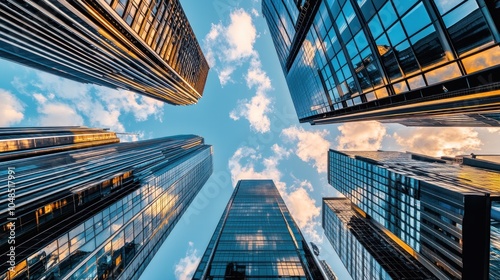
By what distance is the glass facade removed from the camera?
38.8 m

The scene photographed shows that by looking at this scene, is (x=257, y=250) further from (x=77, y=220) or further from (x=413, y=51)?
(x=413, y=51)

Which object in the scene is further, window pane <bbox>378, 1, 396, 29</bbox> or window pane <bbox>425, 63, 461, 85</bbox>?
window pane <bbox>378, 1, 396, 29</bbox>

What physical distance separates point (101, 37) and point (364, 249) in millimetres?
67625

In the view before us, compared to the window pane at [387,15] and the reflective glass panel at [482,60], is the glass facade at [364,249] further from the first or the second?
the window pane at [387,15]

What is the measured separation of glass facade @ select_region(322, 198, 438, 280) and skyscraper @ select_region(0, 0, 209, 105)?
203ft

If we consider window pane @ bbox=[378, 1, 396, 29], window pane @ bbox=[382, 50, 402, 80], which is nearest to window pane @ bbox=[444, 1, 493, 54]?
window pane @ bbox=[378, 1, 396, 29]

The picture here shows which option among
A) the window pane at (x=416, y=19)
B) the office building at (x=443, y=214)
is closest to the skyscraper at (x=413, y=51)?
the window pane at (x=416, y=19)

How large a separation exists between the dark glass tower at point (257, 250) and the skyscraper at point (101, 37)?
131 ft

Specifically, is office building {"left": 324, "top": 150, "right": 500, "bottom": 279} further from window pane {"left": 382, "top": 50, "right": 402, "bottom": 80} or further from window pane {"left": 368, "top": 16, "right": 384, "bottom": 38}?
window pane {"left": 368, "top": 16, "right": 384, "bottom": 38}

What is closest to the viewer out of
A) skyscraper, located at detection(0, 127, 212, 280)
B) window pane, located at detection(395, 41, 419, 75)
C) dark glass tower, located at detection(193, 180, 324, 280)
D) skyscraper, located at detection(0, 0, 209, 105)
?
window pane, located at detection(395, 41, 419, 75)

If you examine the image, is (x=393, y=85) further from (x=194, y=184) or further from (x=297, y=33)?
(x=194, y=184)

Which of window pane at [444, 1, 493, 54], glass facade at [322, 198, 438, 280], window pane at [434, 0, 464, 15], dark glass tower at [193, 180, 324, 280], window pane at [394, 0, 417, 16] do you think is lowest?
glass facade at [322, 198, 438, 280]

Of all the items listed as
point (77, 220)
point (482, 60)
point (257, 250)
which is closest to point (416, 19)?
point (482, 60)

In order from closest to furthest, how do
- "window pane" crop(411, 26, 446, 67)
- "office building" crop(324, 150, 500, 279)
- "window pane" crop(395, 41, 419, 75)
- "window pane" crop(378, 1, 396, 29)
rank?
1. "window pane" crop(411, 26, 446, 67)
2. "window pane" crop(378, 1, 396, 29)
3. "window pane" crop(395, 41, 419, 75)
4. "office building" crop(324, 150, 500, 279)
